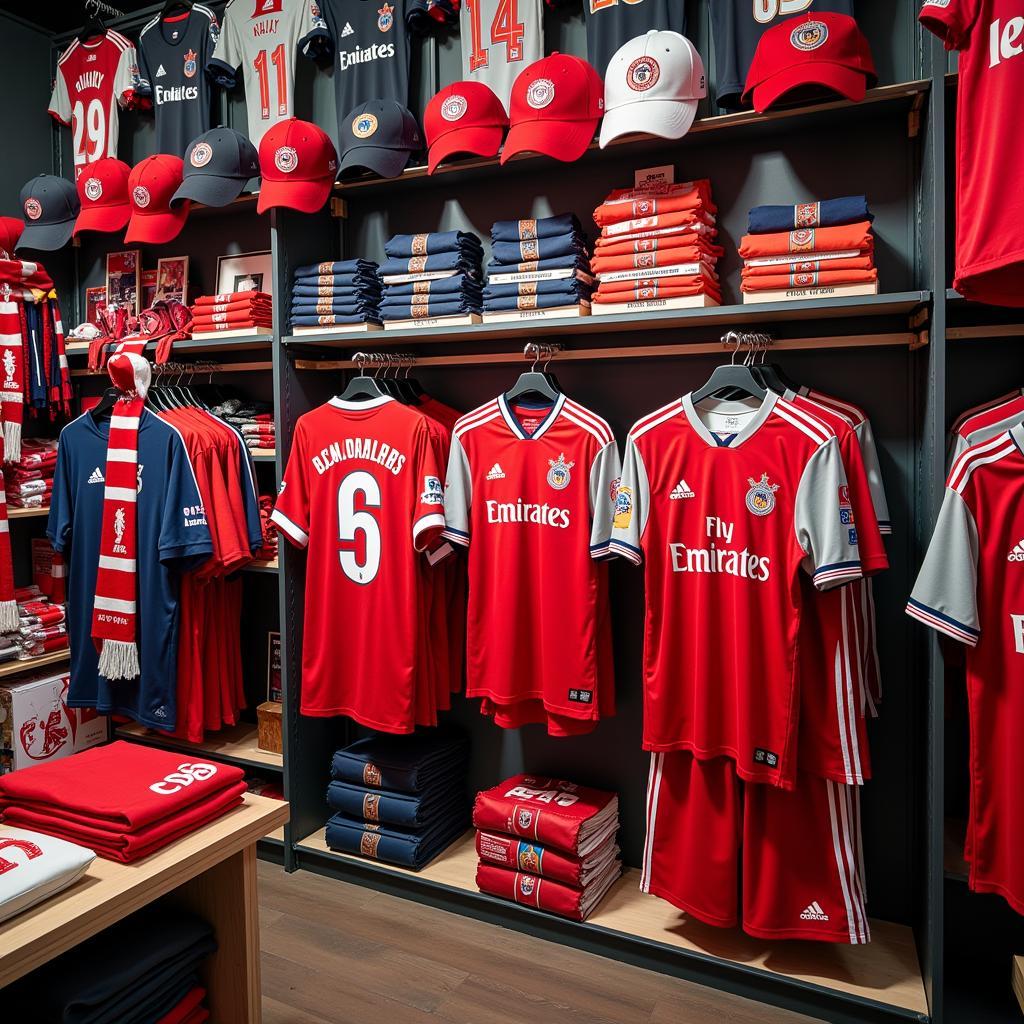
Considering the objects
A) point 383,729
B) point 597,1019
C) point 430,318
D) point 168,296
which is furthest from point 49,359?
point 597,1019

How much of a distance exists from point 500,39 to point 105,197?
1709 millimetres

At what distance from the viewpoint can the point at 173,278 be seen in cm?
356

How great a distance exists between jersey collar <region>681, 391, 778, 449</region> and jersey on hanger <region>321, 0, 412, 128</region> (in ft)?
5.10

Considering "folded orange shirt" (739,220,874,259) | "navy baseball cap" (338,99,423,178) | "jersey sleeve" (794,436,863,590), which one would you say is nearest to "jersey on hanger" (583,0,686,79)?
"navy baseball cap" (338,99,423,178)

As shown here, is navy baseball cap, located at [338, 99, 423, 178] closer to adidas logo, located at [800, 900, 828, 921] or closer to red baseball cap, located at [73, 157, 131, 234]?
red baseball cap, located at [73, 157, 131, 234]

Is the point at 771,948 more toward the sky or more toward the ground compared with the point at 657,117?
more toward the ground

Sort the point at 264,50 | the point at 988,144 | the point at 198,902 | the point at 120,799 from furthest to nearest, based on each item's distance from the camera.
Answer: the point at 264,50 → the point at 988,144 → the point at 198,902 → the point at 120,799

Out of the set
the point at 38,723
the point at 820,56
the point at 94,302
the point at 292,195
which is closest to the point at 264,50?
the point at 292,195

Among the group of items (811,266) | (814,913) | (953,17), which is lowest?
(814,913)

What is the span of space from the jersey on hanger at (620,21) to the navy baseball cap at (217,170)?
1288 millimetres

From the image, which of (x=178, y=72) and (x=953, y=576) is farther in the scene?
(x=178, y=72)

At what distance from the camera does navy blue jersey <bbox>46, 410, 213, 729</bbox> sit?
2930 mm

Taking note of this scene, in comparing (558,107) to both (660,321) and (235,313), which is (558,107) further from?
(235,313)

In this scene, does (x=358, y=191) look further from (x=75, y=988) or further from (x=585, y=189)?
(x=75, y=988)
